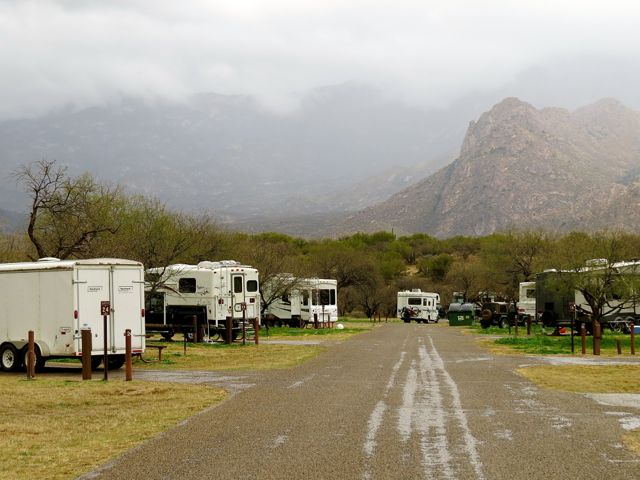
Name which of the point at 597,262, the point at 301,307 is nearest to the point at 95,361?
the point at 597,262

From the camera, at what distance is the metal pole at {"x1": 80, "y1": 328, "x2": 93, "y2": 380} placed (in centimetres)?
1892

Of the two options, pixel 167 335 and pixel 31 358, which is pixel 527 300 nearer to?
pixel 167 335

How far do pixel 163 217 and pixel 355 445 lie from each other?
36828 millimetres

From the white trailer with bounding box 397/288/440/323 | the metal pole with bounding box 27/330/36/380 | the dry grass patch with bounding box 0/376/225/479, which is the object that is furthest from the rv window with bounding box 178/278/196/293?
the white trailer with bounding box 397/288/440/323

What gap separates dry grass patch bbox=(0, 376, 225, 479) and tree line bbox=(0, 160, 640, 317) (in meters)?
12.8

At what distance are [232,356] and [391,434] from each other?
50.8 ft

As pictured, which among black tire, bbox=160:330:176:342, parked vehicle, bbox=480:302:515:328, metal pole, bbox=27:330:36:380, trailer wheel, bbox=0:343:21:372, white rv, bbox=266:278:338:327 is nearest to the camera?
metal pole, bbox=27:330:36:380

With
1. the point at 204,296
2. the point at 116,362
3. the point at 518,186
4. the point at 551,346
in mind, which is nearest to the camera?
the point at 116,362

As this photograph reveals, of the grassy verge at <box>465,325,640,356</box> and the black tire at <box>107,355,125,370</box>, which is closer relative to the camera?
the black tire at <box>107,355,125,370</box>

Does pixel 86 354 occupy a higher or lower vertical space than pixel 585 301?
lower

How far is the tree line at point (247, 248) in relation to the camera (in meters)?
33.0

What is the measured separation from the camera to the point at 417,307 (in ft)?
212

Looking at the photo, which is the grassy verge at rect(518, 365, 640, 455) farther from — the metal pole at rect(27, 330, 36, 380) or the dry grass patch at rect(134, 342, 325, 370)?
the metal pole at rect(27, 330, 36, 380)

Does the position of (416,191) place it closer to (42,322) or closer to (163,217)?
(163,217)
